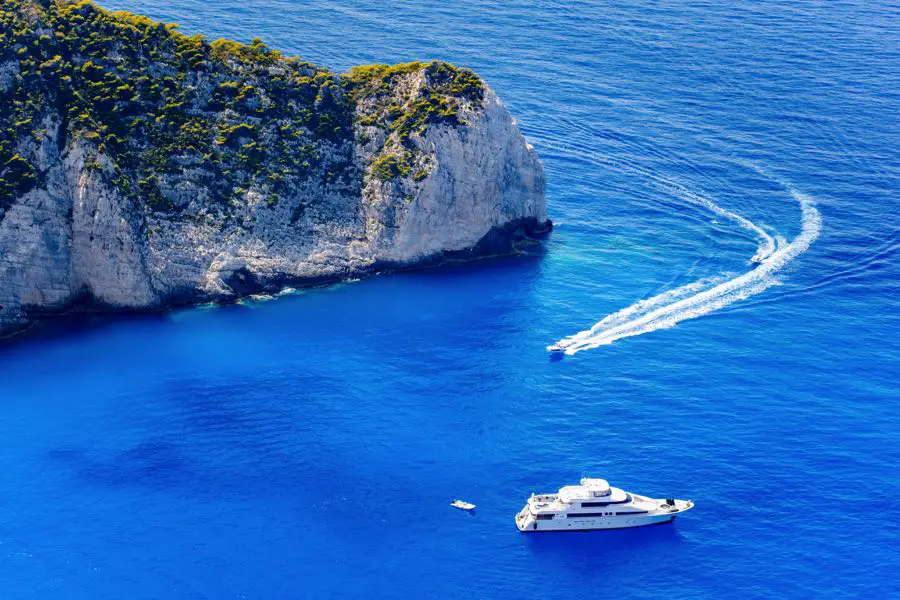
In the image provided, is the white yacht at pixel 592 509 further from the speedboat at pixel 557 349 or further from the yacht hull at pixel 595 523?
the speedboat at pixel 557 349

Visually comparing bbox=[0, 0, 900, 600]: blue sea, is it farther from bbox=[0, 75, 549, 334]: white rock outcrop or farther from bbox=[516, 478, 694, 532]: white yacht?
bbox=[0, 75, 549, 334]: white rock outcrop

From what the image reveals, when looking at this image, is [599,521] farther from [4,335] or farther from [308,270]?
[4,335]

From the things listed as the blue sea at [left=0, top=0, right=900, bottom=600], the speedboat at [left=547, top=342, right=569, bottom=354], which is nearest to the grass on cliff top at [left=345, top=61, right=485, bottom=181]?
the blue sea at [left=0, top=0, right=900, bottom=600]

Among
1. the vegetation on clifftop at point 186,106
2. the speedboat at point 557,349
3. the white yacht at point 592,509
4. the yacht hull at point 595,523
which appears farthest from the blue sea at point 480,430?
the vegetation on clifftop at point 186,106

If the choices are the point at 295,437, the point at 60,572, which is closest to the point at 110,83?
the point at 295,437

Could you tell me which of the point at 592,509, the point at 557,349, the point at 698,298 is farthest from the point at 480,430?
the point at 698,298
